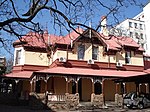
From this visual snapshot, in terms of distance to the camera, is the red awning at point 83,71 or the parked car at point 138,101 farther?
the red awning at point 83,71

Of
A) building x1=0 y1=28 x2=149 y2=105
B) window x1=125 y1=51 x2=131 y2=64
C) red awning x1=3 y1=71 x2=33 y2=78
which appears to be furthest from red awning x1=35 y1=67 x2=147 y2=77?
red awning x1=3 y1=71 x2=33 y2=78

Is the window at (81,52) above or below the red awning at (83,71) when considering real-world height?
above

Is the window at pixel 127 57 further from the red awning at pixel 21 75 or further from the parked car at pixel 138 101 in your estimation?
the red awning at pixel 21 75

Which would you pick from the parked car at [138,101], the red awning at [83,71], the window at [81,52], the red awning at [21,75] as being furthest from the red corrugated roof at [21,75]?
the parked car at [138,101]

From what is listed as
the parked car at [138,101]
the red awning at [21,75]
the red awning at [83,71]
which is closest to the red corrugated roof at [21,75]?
the red awning at [21,75]

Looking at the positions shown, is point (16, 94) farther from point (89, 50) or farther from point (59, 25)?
point (59, 25)

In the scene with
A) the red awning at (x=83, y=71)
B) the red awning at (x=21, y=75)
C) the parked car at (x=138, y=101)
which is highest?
the red awning at (x=83, y=71)

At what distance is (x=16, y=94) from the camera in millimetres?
29547

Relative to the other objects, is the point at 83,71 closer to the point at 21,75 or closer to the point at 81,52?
the point at 81,52

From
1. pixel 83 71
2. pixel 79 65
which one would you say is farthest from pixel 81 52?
pixel 83 71

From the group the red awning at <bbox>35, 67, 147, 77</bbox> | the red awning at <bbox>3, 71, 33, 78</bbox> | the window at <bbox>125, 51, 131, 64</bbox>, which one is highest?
the window at <bbox>125, 51, 131, 64</bbox>

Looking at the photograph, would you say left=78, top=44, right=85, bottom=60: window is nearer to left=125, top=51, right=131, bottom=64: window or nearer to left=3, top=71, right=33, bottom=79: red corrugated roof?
left=3, top=71, right=33, bottom=79: red corrugated roof

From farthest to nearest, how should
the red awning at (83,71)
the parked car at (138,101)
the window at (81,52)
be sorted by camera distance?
the window at (81,52)
the red awning at (83,71)
the parked car at (138,101)

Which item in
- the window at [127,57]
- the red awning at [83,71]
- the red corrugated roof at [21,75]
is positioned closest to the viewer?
the red awning at [83,71]
